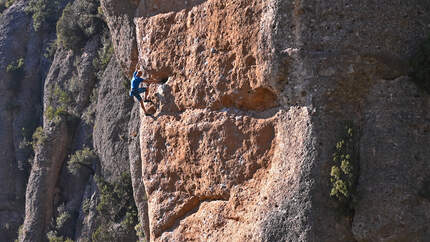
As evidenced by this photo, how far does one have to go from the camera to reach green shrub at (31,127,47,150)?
2073cm

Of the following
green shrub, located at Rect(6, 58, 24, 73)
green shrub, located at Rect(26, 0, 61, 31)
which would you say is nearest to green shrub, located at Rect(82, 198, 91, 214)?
green shrub, located at Rect(6, 58, 24, 73)

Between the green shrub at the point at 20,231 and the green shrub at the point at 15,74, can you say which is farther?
the green shrub at the point at 15,74

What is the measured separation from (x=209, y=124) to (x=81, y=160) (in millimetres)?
9792

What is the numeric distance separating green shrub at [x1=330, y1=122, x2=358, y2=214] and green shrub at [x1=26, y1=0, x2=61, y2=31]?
18948 mm

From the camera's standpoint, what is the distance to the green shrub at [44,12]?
972 inches

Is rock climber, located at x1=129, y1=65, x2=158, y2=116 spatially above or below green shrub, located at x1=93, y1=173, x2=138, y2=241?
above

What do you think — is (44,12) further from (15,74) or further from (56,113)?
(56,113)

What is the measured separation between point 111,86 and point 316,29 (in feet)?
36.1

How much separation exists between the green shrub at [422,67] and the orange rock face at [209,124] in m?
1.95

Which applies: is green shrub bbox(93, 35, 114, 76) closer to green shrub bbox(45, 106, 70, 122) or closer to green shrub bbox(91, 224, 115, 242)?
green shrub bbox(45, 106, 70, 122)

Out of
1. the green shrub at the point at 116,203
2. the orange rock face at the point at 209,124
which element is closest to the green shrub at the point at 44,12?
the green shrub at the point at 116,203

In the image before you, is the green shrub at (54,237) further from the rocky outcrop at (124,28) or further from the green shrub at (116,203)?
the rocky outcrop at (124,28)

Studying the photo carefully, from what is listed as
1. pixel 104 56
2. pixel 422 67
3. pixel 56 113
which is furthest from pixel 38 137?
pixel 422 67

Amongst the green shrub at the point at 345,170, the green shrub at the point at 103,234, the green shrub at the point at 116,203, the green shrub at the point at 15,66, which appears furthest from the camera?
the green shrub at the point at 15,66
